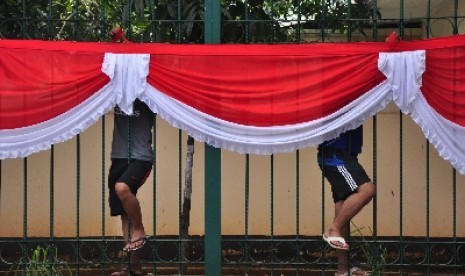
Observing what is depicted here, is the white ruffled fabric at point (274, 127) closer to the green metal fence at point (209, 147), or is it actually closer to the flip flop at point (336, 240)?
the green metal fence at point (209, 147)

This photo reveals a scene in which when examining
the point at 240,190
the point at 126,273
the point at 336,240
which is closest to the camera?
the point at 336,240

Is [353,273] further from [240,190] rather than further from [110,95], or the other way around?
[240,190]

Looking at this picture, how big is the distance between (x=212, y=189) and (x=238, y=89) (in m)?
0.73

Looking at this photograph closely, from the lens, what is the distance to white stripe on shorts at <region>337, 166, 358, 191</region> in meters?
5.57

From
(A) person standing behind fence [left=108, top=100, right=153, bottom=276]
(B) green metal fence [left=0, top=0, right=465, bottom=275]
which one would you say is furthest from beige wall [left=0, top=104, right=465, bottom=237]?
(A) person standing behind fence [left=108, top=100, right=153, bottom=276]

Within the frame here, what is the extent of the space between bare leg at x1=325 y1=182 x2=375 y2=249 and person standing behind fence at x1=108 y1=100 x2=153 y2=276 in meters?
1.32

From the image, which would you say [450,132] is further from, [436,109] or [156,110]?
[156,110]

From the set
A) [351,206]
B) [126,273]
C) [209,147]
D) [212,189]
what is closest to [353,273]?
[351,206]

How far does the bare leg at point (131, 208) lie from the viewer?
5.62 meters

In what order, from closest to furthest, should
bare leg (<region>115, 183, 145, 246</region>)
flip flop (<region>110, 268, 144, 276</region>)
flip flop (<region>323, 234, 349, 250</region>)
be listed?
flip flop (<region>323, 234, 349, 250</region>) < bare leg (<region>115, 183, 145, 246</region>) < flip flop (<region>110, 268, 144, 276</region>)

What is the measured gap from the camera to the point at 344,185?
5.60 metres

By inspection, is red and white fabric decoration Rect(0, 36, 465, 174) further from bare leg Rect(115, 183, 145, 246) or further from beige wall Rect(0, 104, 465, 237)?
beige wall Rect(0, 104, 465, 237)

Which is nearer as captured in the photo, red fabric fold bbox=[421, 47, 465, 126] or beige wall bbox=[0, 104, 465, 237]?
red fabric fold bbox=[421, 47, 465, 126]

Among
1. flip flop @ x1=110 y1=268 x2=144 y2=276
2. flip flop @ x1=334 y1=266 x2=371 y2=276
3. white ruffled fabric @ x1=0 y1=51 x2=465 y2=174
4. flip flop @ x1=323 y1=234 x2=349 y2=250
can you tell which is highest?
white ruffled fabric @ x1=0 y1=51 x2=465 y2=174
